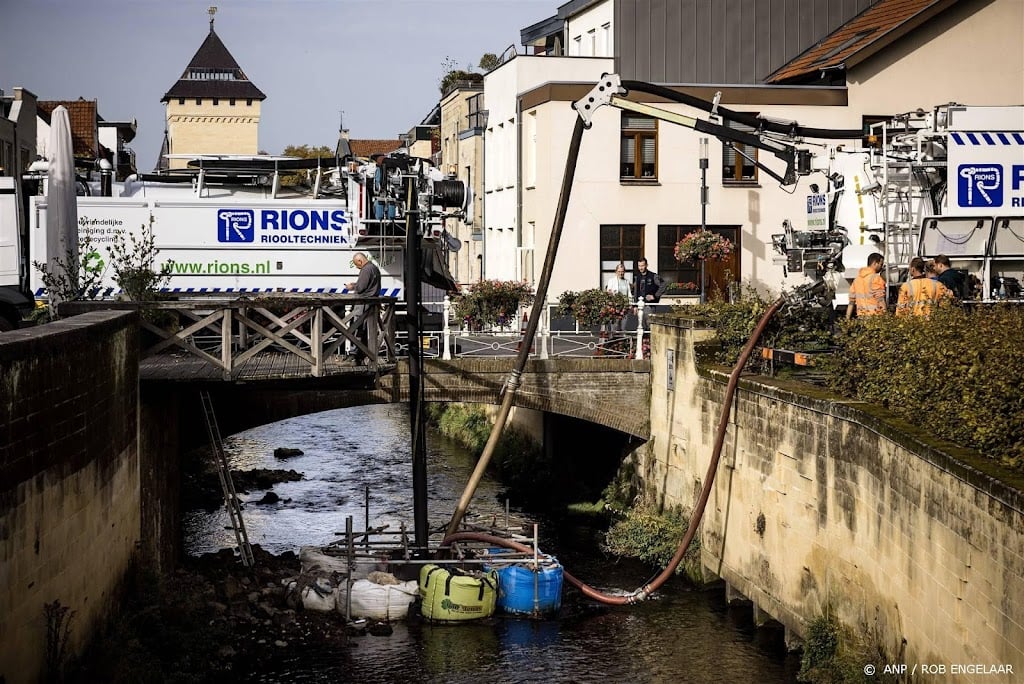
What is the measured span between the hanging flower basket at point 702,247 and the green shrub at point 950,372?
1204 centimetres

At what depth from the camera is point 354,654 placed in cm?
1620

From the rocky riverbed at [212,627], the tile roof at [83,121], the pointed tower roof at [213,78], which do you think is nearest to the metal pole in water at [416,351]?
the rocky riverbed at [212,627]

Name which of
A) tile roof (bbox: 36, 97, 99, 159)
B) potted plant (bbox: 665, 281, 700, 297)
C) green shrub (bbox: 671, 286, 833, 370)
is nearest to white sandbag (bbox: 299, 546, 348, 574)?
green shrub (bbox: 671, 286, 833, 370)

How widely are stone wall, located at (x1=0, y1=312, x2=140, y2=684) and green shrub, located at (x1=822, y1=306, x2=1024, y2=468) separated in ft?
24.4

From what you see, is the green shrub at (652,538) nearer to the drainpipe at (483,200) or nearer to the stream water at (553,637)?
the stream water at (553,637)

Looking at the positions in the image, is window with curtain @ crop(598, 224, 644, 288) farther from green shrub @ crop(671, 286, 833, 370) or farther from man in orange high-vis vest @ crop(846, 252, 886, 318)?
man in orange high-vis vest @ crop(846, 252, 886, 318)

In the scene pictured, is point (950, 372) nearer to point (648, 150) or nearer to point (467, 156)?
point (648, 150)

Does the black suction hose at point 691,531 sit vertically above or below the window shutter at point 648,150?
below

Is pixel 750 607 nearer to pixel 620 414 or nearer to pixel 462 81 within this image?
pixel 620 414

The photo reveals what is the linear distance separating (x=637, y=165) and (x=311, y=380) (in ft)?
48.5

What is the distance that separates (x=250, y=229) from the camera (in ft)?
84.8

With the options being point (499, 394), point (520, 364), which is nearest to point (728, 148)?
point (499, 394)

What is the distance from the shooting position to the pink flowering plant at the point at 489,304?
24281 millimetres

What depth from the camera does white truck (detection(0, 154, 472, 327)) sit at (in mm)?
25109
